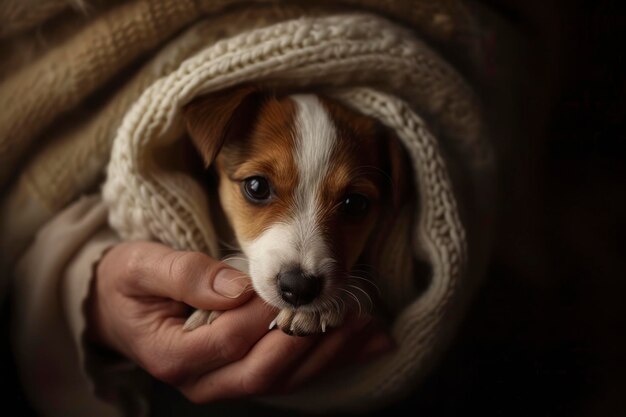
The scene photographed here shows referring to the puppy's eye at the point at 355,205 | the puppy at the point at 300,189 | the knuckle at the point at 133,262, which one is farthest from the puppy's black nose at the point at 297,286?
the knuckle at the point at 133,262

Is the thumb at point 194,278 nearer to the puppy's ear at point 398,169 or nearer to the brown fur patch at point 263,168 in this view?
the brown fur patch at point 263,168

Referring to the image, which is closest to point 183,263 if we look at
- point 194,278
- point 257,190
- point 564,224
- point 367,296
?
point 194,278

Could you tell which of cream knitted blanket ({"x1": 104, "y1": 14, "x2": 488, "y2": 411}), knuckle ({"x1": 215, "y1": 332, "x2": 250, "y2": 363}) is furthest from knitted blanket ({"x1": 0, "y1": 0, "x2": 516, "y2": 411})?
knuckle ({"x1": 215, "y1": 332, "x2": 250, "y2": 363})

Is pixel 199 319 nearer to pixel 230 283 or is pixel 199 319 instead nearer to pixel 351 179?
pixel 230 283

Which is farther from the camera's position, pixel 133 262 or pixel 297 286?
pixel 133 262

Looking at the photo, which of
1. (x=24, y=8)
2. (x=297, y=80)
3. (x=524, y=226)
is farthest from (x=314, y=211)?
(x=24, y=8)

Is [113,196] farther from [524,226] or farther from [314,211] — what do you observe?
[524,226]
